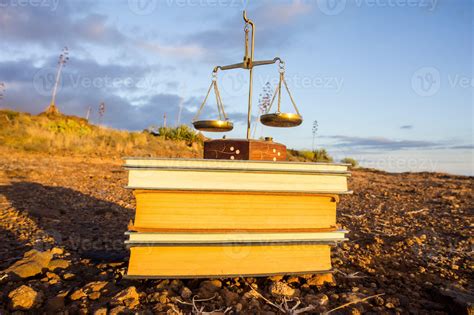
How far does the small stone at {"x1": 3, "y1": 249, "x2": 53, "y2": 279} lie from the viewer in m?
2.52

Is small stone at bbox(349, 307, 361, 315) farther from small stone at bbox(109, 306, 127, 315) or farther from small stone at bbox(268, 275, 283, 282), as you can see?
small stone at bbox(109, 306, 127, 315)

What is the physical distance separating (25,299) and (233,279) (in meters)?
1.37

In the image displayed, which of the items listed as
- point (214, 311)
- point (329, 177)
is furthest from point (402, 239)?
point (214, 311)

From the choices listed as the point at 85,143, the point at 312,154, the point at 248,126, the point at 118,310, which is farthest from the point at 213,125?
the point at 312,154

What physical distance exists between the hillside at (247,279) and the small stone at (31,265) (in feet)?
0.12

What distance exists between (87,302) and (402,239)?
10.9ft

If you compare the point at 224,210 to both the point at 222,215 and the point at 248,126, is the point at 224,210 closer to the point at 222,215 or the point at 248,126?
the point at 222,215

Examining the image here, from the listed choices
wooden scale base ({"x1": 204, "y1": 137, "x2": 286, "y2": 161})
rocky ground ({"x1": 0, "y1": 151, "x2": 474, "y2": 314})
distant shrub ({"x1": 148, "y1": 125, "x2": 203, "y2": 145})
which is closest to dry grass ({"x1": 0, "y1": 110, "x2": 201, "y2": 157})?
distant shrub ({"x1": 148, "y1": 125, "x2": 203, "y2": 145})

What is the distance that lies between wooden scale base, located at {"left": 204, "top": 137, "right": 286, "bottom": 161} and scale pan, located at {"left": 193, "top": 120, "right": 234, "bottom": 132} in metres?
0.34

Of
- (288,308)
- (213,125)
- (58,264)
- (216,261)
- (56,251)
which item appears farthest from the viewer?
(56,251)

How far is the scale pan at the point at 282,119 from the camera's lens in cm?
288

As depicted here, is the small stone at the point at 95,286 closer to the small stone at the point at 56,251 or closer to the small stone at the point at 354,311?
the small stone at the point at 56,251

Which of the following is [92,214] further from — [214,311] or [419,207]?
[419,207]

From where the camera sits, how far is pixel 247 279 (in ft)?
8.14
